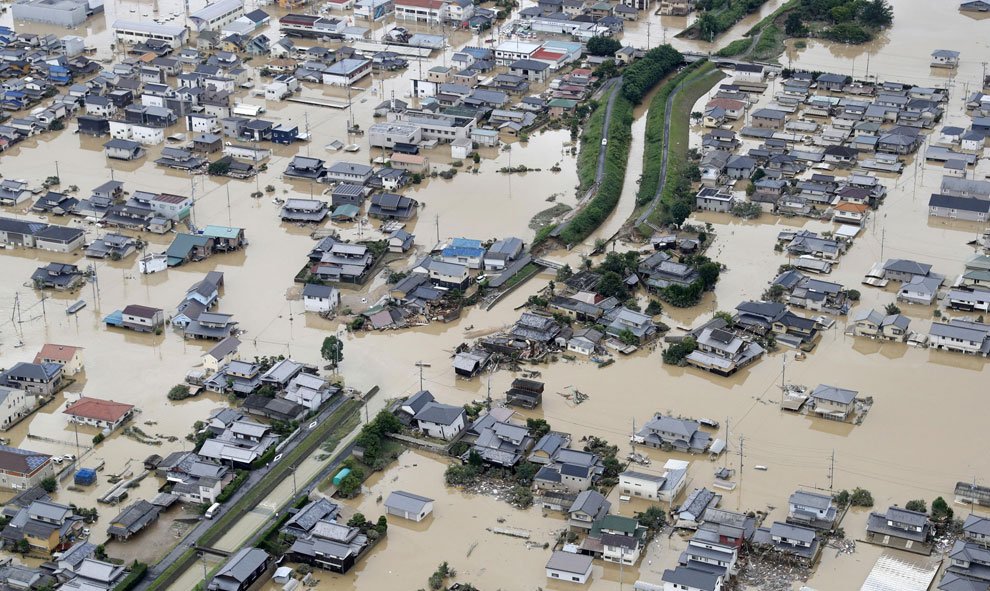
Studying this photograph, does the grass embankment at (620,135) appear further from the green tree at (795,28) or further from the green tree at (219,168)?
the green tree at (219,168)

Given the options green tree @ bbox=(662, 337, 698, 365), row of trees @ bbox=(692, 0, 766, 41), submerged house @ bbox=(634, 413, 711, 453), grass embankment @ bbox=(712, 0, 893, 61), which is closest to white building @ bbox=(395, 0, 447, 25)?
row of trees @ bbox=(692, 0, 766, 41)

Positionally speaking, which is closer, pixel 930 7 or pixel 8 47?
pixel 8 47

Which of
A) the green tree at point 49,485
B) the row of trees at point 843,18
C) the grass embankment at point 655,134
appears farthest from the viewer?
the row of trees at point 843,18

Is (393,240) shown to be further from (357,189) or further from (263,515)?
(263,515)

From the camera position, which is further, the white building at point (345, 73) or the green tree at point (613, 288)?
the white building at point (345, 73)

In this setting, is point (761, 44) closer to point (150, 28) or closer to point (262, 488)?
point (150, 28)

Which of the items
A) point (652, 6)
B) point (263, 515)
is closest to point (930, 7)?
point (652, 6)

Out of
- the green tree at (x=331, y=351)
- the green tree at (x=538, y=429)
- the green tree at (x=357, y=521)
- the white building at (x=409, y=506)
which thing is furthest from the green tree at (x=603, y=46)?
the green tree at (x=357, y=521)
